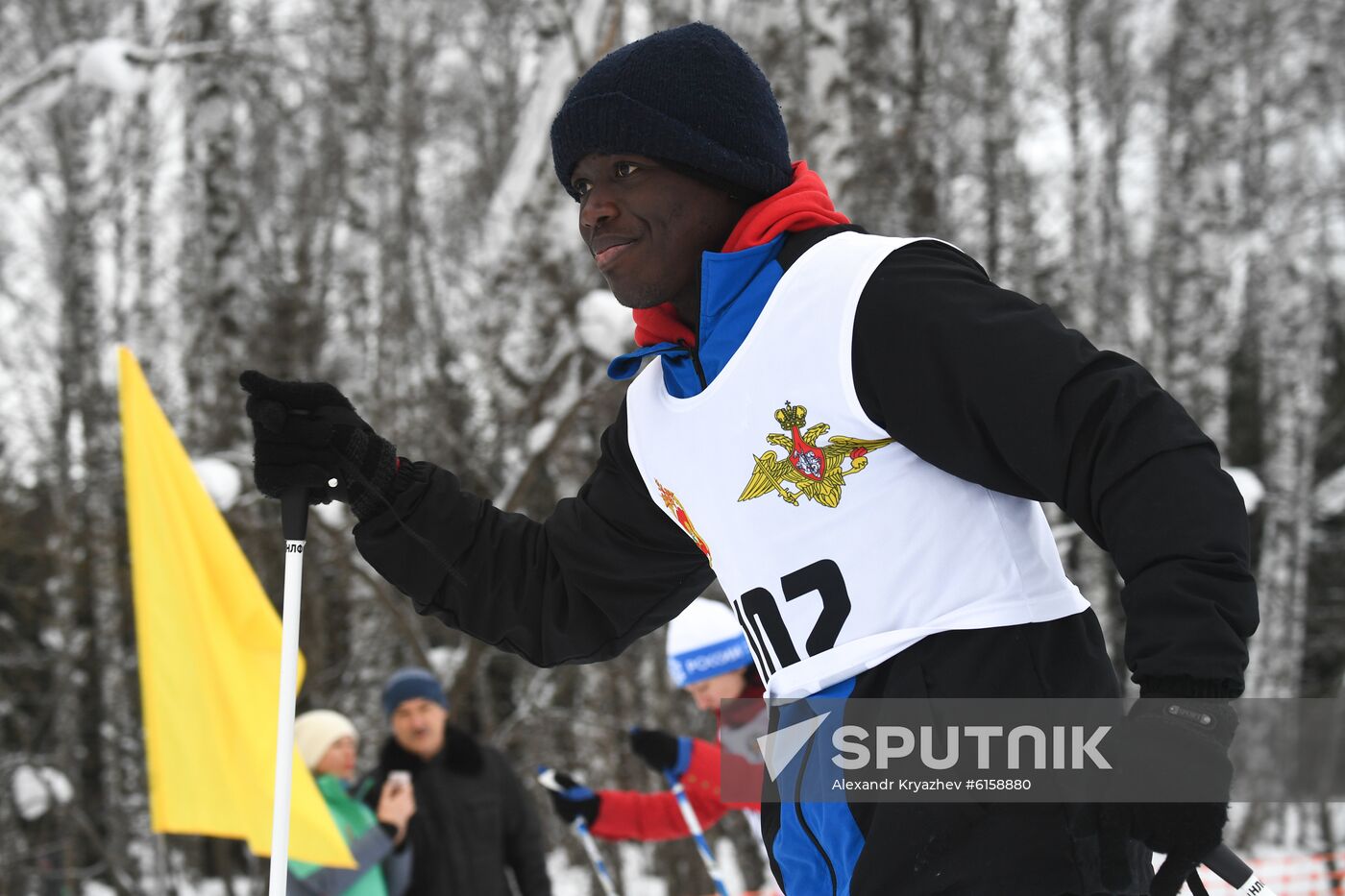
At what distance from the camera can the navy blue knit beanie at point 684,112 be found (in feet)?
5.86

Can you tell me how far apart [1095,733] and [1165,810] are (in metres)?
0.21

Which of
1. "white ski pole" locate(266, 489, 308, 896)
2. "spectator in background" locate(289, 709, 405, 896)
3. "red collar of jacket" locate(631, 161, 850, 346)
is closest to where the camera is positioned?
"red collar of jacket" locate(631, 161, 850, 346)

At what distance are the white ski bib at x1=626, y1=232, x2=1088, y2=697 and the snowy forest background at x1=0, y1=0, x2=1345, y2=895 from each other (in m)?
3.85

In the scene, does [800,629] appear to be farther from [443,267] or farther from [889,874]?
[443,267]

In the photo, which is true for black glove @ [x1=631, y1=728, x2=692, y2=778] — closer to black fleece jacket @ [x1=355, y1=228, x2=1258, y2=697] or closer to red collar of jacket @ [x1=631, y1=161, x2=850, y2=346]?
black fleece jacket @ [x1=355, y1=228, x2=1258, y2=697]

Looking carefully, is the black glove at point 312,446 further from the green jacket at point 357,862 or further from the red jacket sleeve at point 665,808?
the red jacket sleeve at point 665,808

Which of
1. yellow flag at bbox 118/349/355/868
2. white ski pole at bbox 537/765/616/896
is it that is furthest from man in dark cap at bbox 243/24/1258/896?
white ski pole at bbox 537/765/616/896

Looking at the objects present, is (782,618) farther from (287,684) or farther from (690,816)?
(690,816)

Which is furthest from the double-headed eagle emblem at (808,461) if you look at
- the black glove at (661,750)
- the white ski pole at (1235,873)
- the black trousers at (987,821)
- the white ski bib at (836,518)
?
the black glove at (661,750)

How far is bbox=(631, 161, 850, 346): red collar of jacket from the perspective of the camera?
172cm

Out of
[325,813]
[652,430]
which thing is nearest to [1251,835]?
[325,813]

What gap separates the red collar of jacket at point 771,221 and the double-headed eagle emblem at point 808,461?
0.24 m

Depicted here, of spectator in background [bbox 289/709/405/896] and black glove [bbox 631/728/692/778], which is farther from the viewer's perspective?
black glove [bbox 631/728/692/778]

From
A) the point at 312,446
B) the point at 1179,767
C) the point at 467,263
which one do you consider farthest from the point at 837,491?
the point at 467,263
